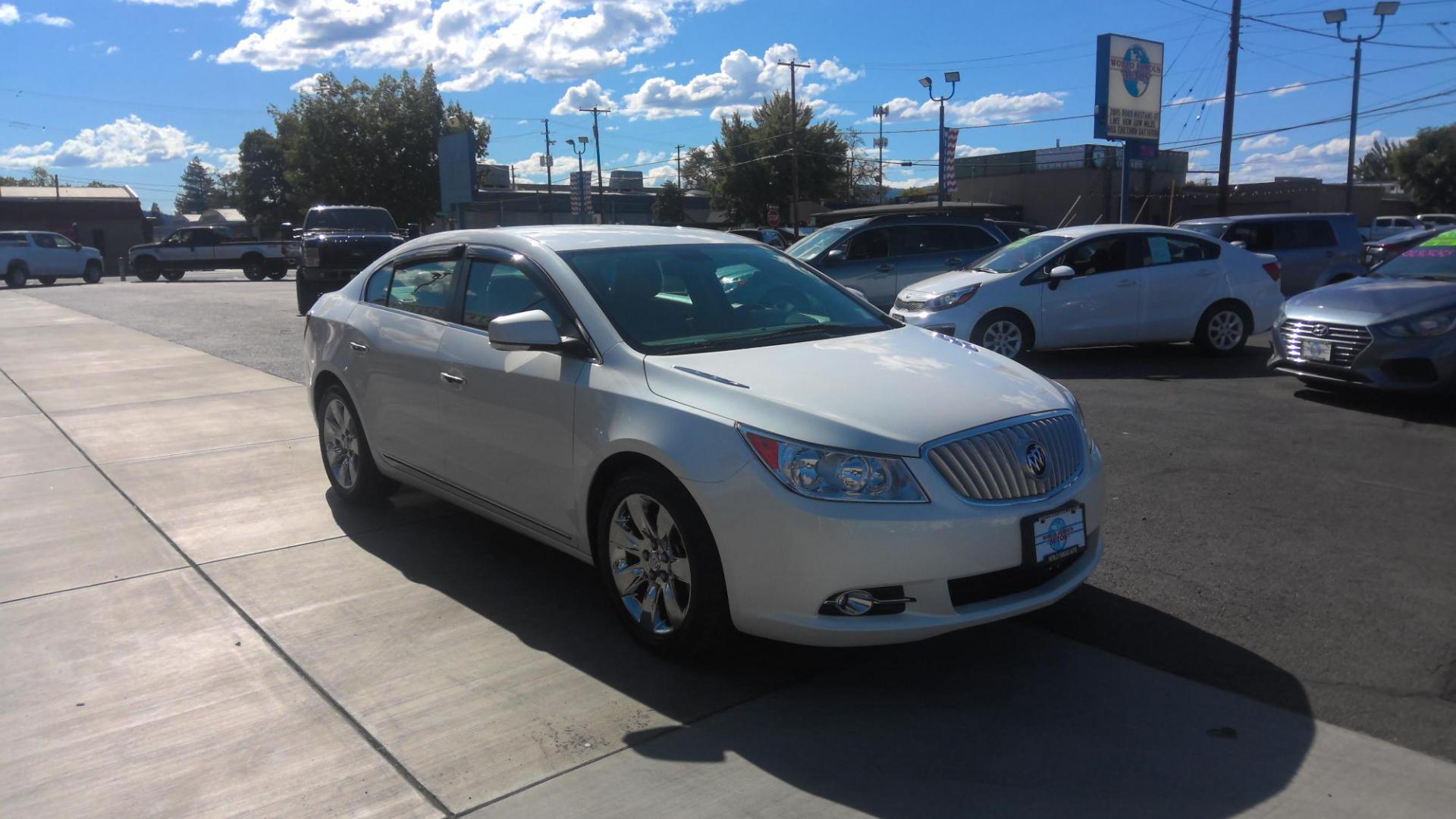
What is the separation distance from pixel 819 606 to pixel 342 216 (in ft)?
74.9

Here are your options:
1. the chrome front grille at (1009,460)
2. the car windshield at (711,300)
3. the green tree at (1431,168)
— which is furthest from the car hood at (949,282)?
the green tree at (1431,168)

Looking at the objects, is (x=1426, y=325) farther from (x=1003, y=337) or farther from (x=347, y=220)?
(x=347, y=220)

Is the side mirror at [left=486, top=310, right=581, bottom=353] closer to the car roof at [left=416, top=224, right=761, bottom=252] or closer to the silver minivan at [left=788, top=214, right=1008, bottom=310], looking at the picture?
the car roof at [left=416, top=224, right=761, bottom=252]

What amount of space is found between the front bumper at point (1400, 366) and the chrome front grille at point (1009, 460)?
5.64m

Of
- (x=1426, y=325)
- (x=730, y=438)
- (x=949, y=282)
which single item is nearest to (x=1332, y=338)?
(x=1426, y=325)

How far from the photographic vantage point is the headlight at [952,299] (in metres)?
11.1

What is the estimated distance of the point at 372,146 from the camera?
6022 cm

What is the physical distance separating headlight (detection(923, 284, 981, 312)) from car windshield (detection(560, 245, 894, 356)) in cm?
604

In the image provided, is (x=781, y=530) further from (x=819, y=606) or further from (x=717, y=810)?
(x=717, y=810)

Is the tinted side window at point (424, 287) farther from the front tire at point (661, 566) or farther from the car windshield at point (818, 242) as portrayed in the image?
the car windshield at point (818, 242)

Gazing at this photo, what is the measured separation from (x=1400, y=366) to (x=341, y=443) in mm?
7733

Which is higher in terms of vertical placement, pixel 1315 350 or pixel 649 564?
pixel 1315 350

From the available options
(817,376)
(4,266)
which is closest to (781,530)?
(817,376)

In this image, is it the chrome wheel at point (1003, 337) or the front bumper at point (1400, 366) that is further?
the chrome wheel at point (1003, 337)
